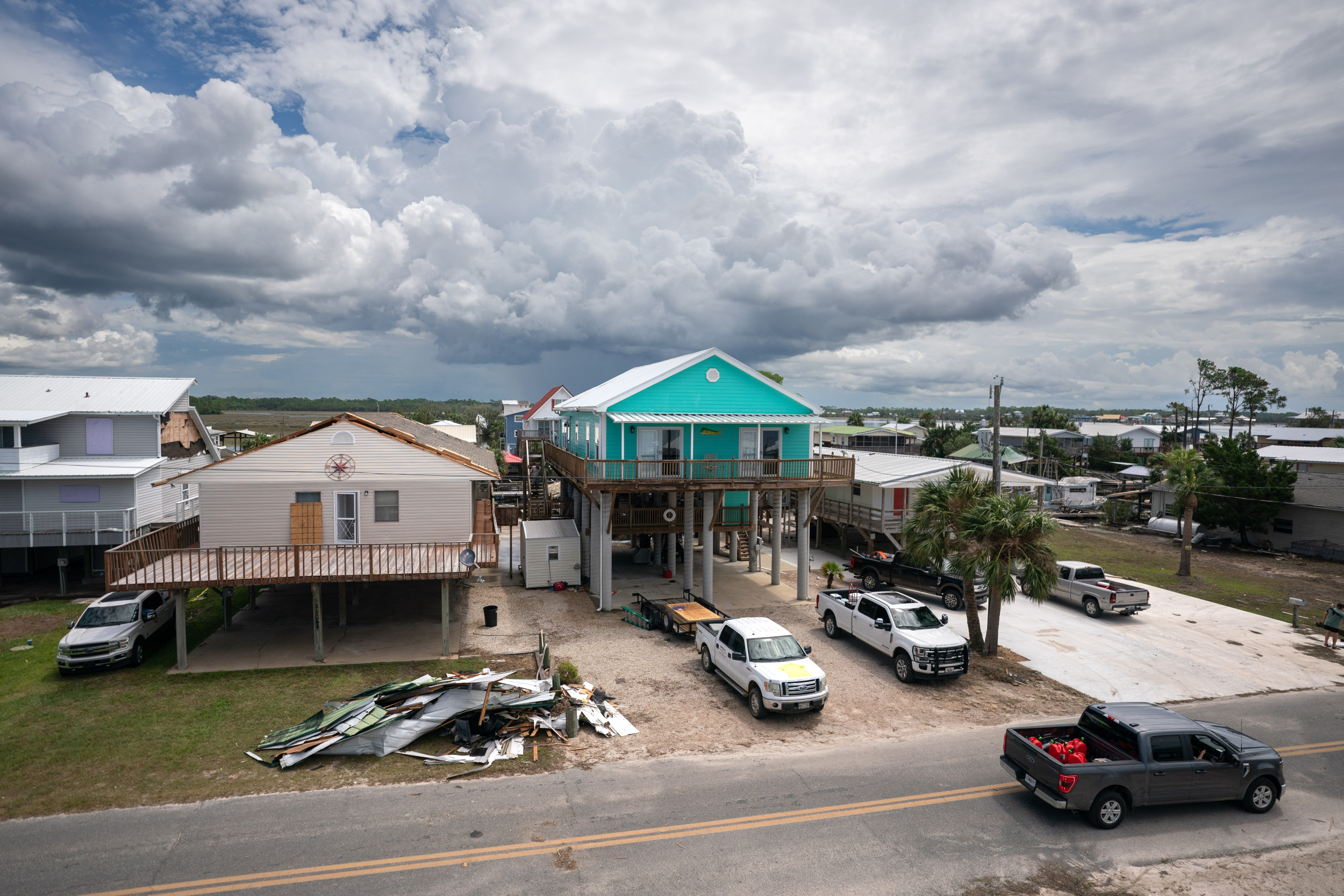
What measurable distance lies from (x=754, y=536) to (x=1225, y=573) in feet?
76.2

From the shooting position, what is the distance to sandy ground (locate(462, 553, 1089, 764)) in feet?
47.0

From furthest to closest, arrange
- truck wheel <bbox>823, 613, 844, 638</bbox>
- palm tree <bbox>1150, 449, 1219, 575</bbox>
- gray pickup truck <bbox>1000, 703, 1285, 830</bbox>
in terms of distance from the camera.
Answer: palm tree <bbox>1150, 449, 1219, 575</bbox> → truck wheel <bbox>823, 613, 844, 638</bbox> → gray pickup truck <bbox>1000, 703, 1285, 830</bbox>

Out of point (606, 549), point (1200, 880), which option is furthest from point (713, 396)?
point (1200, 880)

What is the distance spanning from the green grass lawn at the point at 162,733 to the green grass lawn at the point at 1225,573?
84.0 ft

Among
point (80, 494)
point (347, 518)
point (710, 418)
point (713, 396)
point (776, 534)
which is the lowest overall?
point (776, 534)

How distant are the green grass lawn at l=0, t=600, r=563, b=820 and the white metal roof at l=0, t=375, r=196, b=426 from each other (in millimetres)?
12902

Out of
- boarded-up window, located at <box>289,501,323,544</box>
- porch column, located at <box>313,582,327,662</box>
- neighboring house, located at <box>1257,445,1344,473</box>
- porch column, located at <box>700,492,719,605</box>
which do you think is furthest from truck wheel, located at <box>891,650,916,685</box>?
neighboring house, located at <box>1257,445,1344,473</box>

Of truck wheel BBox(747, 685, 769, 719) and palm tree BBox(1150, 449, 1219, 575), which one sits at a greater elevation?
palm tree BBox(1150, 449, 1219, 575)

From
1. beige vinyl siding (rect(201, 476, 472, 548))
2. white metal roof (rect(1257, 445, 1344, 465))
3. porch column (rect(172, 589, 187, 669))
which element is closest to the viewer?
porch column (rect(172, 589, 187, 669))

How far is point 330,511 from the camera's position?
68.5 ft

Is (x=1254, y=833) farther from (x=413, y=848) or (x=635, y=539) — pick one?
(x=635, y=539)

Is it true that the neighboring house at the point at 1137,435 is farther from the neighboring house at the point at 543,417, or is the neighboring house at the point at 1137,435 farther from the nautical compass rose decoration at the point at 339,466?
the nautical compass rose decoration at the point at 339,466

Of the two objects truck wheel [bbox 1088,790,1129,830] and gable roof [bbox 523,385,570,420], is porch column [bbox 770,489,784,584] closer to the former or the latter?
truck wheel [bbox 1088,790,1129,830]

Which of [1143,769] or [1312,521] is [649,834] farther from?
[1312,521]
